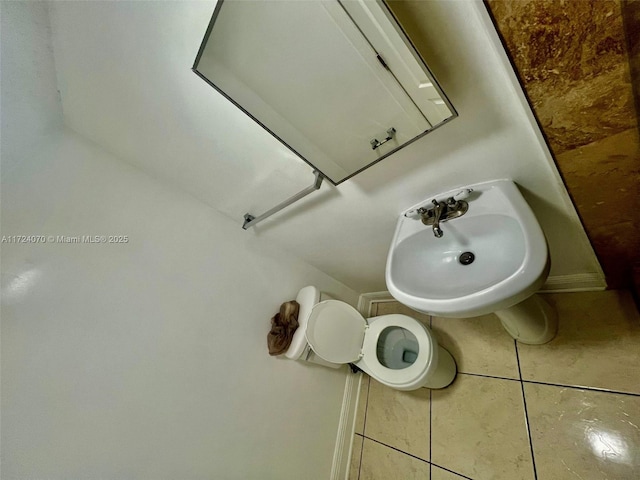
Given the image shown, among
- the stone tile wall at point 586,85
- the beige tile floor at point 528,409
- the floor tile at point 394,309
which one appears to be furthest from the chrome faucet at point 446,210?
the floor tile at point 394,309

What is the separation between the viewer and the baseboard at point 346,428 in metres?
1.36

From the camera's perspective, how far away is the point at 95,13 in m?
0.62

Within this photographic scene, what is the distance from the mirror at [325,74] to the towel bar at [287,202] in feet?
0.42

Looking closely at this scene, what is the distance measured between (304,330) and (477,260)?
825 millimetres

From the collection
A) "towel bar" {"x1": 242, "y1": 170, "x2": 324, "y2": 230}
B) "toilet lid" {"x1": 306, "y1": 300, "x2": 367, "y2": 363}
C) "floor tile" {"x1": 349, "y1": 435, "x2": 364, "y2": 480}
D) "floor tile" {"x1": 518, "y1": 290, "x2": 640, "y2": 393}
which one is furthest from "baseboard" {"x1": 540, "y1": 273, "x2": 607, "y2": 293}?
"floor tile" {"x1": 349, "y1": 435, "x2": 364, "y2": 480}

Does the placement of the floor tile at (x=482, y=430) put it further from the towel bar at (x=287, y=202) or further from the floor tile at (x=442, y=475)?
the towel bar at (x=287, y=202)

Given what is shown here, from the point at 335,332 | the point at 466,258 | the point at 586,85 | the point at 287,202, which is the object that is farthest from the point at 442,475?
the point at 586,85

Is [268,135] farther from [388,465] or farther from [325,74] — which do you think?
[388,465]

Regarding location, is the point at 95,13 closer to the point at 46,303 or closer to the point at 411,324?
the point at 46,303

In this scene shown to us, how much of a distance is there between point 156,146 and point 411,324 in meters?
1.33

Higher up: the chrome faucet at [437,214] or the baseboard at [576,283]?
the chrome faucet at [437,214]

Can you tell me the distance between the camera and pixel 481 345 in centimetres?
123

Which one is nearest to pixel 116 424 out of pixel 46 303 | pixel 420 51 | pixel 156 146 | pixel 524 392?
pixel 46 303

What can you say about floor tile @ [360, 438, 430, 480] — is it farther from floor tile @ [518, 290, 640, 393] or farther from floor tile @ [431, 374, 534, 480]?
floor tile @ [518, 290, 640, 393]
